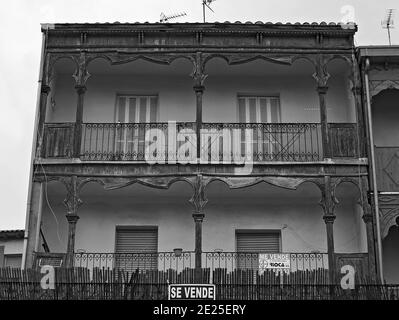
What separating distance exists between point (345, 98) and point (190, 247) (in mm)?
6283

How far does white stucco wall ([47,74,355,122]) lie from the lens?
24.5 m

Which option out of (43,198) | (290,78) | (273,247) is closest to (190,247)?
(273,247)

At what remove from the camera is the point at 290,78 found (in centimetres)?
2488

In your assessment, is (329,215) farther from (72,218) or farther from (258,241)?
(72,218)

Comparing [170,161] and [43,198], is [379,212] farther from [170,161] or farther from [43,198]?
[43,198]

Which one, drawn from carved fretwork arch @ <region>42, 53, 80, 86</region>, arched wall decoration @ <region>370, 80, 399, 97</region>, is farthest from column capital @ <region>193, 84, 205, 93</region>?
arched wall decoration @ <region>370, 80, 399, 97</region>

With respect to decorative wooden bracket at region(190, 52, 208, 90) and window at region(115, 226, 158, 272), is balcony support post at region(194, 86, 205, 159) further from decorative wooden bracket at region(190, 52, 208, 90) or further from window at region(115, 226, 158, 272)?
window at region(115, 226, 158, 272)

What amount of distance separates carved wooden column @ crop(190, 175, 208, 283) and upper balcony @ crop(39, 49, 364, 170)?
74 centimetres

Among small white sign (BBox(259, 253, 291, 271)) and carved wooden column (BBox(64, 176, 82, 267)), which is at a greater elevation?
carved wooden column (BBox(64, 176, 82, 267))

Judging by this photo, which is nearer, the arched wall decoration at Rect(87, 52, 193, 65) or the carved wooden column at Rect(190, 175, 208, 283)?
the carved wooden column at Rect(190, 175, 208, 283)

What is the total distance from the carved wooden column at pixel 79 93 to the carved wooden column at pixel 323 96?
20.8 feet

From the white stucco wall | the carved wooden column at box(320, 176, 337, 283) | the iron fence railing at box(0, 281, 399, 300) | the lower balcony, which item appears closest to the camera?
the iron fence railing at box(0, 281, 399, 300)

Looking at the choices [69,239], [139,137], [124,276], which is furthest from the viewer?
[139,137]

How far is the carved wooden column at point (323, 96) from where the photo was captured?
74.8 feet
